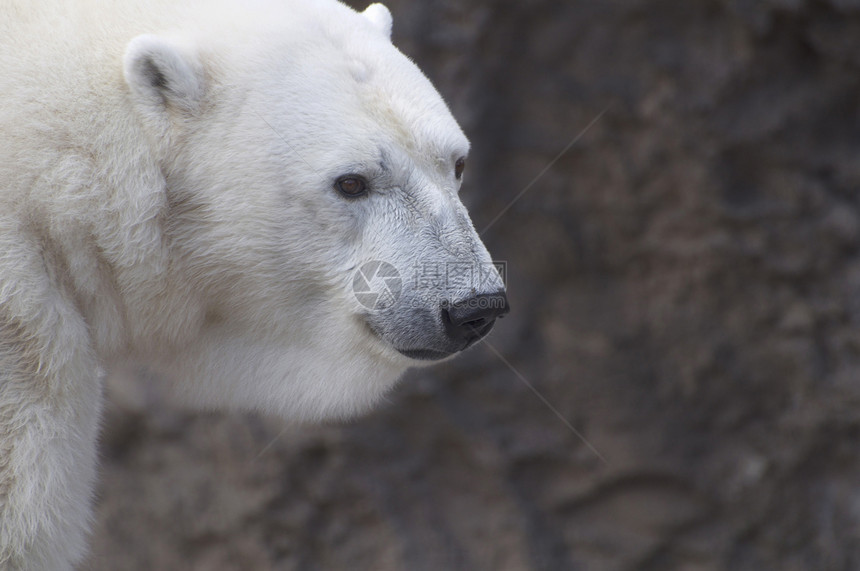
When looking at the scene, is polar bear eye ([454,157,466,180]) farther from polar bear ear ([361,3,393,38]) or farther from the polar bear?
polar bear ear ([361,3,393,38])

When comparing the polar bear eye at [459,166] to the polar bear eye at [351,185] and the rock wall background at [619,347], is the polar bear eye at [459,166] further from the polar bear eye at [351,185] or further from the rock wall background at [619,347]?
the rock wall background at [619,347]

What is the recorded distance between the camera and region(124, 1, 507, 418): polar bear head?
156 cm

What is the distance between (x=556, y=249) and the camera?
3148 millimetres

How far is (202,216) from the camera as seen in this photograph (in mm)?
1613

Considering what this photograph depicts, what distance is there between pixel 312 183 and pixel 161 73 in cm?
34

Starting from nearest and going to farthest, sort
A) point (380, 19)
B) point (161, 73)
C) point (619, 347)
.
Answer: point (161, 73), point (380, 19), point (619, 347)

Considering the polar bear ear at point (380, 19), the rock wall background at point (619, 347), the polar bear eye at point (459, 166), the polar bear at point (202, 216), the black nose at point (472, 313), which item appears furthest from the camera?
the rock wall background at point (619, 347)

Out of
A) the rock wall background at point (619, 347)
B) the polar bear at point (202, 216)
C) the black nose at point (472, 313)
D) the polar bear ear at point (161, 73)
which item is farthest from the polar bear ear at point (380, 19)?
the rock wall background at point (619, 347)

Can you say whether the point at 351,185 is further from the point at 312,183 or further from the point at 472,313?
the point at 472,313

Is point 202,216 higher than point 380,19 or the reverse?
the reverse

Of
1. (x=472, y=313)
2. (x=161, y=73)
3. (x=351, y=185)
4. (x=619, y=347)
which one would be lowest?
(x=619, y=347)

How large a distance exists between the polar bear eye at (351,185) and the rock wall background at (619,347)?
1.55 metres

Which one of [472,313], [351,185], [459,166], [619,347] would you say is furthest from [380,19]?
[619,347]

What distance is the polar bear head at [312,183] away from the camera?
5.13 feet
